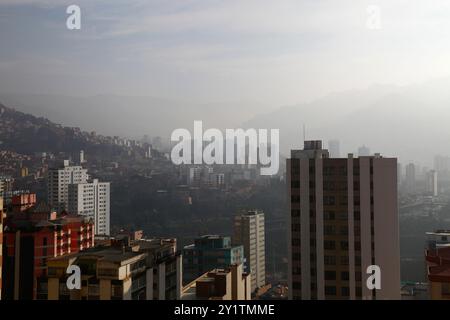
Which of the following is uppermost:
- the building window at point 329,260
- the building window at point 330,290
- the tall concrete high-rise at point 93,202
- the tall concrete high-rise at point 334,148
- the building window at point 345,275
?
the tall concrete high-rise at point 334,148

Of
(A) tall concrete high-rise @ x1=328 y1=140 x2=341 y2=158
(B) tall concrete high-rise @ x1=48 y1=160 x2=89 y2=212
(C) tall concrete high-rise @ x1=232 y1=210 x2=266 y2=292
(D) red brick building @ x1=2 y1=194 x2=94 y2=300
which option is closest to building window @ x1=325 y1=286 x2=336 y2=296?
(C) tall concrete high-rise @ x1=232 y1=210 x2=266 y2=292

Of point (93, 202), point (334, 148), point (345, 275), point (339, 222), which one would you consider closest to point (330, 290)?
point (345, 275)

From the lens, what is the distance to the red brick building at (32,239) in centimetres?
496

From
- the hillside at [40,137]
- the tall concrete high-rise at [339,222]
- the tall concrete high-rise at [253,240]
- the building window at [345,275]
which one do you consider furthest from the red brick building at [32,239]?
the building window at [345,275]

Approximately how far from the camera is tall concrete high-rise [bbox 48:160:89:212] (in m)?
5.33

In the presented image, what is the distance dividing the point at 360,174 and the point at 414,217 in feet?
2.60

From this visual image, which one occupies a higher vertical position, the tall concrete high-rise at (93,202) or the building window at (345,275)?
the tall concrete high-rise at (93,202)

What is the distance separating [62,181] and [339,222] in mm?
3477

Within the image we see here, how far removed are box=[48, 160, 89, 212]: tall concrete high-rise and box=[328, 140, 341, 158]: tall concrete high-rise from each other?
2846 mm

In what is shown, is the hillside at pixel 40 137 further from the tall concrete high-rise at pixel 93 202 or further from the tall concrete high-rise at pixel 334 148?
the tall concrete high-rise at pixel 334 148

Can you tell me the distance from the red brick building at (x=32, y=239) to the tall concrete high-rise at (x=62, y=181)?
0.15 m

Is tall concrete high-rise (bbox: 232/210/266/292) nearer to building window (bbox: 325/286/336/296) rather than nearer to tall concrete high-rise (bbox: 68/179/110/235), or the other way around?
building window (bbox: 325/286/336/296)
